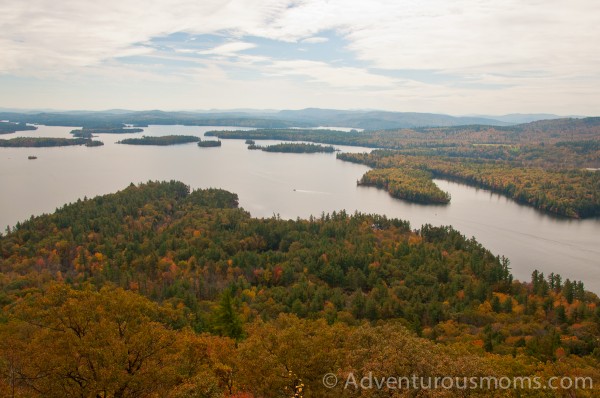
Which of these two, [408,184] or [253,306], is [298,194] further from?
[253,306]

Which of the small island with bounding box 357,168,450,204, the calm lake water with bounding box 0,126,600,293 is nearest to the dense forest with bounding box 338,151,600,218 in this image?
the small island with bounding box 357,168,450,204

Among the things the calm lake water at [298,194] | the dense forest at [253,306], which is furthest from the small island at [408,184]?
the dense forest at [253,306]

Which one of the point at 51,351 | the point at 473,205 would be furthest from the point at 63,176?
the point at 51,351

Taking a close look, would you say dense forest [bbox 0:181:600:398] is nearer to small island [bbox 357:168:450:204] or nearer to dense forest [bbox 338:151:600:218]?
small island [bbox 357:168:450:204]

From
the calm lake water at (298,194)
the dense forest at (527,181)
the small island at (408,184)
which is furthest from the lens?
the small island at (408,184)

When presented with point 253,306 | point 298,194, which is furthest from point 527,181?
point 253,306

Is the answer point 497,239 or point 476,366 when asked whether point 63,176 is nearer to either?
point 497,239

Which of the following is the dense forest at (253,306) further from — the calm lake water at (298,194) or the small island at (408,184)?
the small island at (408,184)
